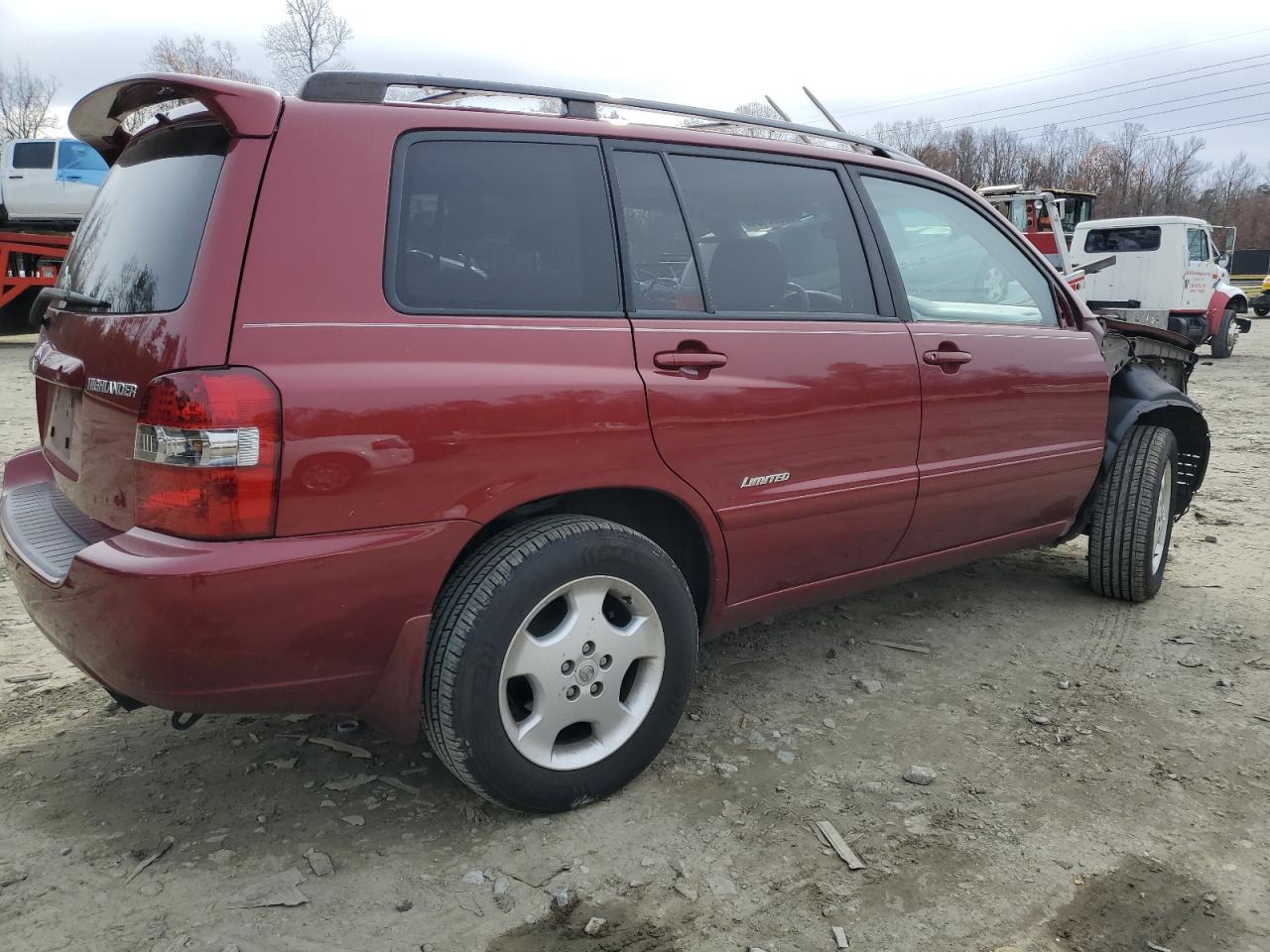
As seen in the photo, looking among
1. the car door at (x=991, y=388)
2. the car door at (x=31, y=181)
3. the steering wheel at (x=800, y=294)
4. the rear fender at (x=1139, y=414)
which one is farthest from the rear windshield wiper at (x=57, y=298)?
the car door at (x=31, y=181)

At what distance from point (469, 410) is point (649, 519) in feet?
2.48

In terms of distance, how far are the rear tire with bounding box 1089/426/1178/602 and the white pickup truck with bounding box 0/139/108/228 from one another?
17523mm

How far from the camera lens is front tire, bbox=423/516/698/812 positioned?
225cm

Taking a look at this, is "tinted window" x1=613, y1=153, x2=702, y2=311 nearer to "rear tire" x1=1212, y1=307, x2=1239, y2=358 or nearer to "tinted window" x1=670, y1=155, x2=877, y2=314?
"tinted window" x1=670, y1=155, x2=877, y2=314

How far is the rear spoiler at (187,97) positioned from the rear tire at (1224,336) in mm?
18097

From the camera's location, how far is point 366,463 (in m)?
2.05

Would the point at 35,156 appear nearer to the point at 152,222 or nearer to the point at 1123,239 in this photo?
the point at 152,222

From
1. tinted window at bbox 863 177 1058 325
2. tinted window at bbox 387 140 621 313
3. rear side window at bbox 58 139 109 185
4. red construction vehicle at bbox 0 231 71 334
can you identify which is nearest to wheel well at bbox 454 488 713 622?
tinted window at bbox 387 140 621 313

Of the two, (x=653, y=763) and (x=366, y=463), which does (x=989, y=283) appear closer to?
(x=653, y=763)

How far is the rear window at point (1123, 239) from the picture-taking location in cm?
1633

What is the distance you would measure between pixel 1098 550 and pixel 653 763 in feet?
7.75

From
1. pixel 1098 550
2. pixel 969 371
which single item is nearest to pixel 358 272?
pixel 969 371

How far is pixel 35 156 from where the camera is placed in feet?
55.3

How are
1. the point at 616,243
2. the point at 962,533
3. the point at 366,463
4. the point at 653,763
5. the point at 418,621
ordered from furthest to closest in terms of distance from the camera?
the point at 962,533 < the point at 653,763 < the point at 616,243 < the point at 418,621 < the point at 366,463
